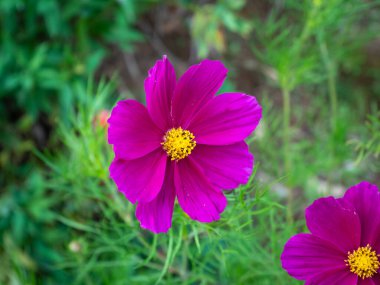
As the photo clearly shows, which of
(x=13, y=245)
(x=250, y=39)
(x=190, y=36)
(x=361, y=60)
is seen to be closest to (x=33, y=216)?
(x=13, y=245)

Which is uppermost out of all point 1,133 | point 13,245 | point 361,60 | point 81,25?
point 361,60

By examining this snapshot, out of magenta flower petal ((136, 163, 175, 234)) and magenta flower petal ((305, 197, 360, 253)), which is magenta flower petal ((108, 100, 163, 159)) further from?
magenta flower petal ((305, 197, 360, 253))

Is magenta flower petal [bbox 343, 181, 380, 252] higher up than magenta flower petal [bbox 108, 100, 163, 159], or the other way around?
magenta flower petal [bbox 108, 100, 163, 159]

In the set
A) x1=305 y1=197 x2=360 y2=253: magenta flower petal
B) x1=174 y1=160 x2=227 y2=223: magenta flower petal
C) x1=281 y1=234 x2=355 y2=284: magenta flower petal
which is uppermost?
x1=174 y1=160 x2=227 y2=223: magenta flower petal

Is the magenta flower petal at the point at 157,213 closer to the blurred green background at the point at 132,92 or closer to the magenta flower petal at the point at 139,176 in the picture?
the magenta flower petal at the point at 139,176

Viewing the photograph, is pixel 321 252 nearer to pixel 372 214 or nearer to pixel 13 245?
pixel 372 214

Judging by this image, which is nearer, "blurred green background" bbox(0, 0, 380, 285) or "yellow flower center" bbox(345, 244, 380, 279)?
"yellow flower center" bbox(345, 244, 380, 279)

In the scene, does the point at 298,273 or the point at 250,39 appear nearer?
the point at 298,273

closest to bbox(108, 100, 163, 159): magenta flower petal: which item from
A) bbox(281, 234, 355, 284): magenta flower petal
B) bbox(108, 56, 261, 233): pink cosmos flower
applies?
bbox(108, 56, 261, 233): pink cosmos flower
